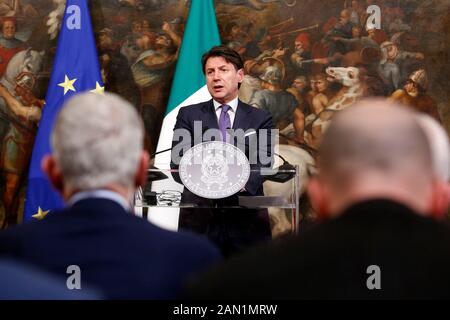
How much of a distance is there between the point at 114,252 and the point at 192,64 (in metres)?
8.19

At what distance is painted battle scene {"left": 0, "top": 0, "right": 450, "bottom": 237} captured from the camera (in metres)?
10.9

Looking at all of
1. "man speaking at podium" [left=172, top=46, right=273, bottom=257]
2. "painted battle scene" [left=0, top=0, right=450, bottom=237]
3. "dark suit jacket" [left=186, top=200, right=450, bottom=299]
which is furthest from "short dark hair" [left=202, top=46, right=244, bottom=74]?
"dark suit jacket" [left=186, top=200, right=450, bottom=299]

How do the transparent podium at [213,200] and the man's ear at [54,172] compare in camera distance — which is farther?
the transparent podium at [213,200]

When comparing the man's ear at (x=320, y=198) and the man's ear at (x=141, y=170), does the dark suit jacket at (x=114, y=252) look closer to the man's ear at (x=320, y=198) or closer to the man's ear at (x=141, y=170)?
the man's ear at (x=141, y=170)

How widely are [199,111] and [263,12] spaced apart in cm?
406

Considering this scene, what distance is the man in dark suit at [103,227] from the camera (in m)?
2.18

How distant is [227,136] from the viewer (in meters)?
7.33

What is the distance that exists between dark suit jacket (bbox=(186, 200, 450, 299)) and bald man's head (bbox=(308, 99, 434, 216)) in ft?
0.23

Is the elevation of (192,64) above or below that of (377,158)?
above

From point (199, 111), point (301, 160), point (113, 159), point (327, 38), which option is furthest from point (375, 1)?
point (113, 159)

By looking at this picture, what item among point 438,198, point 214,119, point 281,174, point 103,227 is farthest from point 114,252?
point 214,119

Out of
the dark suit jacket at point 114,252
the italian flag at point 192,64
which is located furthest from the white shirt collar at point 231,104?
the dark suit jacket at point 114,252

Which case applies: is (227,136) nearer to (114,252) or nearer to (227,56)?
(227,56)

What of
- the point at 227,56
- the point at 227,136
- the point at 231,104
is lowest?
the point at 227,136
